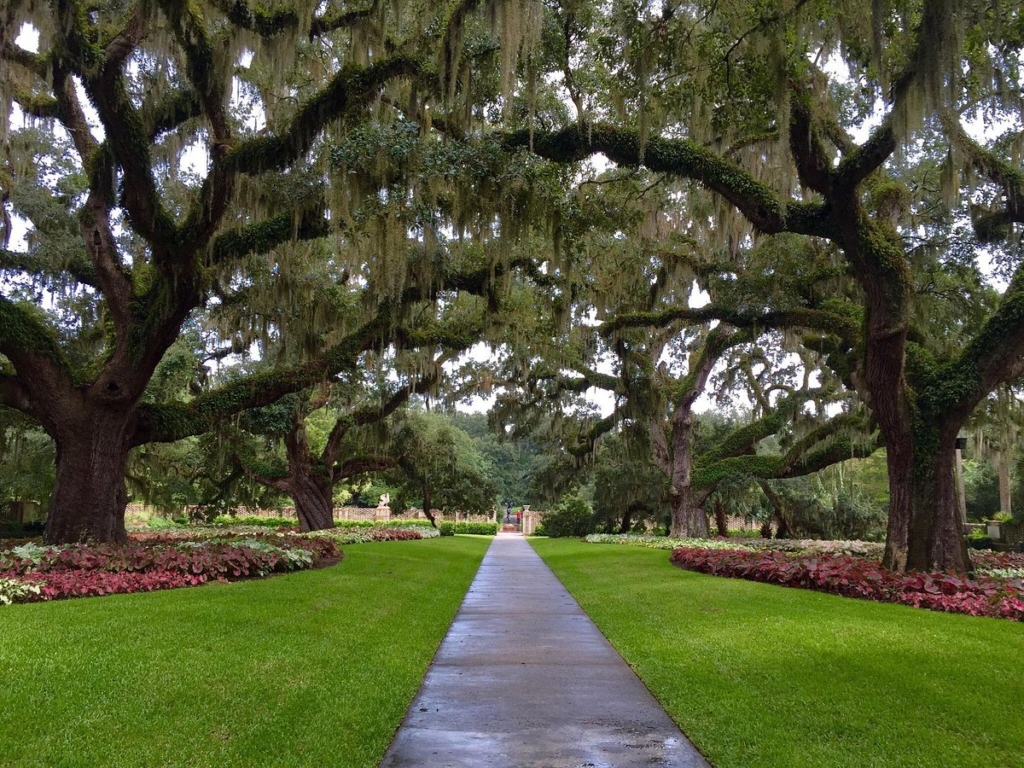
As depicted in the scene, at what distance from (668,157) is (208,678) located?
8.17 metres

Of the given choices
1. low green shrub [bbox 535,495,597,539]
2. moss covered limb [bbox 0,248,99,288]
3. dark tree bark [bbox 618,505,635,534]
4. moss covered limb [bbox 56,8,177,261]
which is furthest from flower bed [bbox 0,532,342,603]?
low green shrub [bbox 535,495,597,539]

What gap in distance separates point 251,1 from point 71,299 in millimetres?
8382

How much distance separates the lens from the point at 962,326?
14461 mm

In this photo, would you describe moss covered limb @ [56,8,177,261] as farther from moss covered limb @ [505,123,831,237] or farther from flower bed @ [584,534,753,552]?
flower bed @ [584,534,753,552]

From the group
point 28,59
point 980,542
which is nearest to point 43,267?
point 28,59

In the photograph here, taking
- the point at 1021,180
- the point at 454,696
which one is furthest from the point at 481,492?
the point at 454,696

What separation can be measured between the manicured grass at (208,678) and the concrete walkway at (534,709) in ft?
0.71

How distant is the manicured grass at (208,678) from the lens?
346 centimetres

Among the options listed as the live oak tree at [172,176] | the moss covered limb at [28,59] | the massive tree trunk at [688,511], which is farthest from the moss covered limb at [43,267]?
the massive tree trunk at [688,511]

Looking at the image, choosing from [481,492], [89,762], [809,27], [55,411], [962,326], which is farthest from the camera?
[481,492]

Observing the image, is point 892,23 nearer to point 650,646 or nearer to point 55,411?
point 650,646

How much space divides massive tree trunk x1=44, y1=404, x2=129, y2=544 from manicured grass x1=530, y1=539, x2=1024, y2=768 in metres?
7.90

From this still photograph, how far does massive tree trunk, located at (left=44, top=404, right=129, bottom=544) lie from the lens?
11227 mm

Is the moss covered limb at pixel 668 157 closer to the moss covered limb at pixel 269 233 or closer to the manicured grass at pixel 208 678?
the moss covered limb at pixel 269 233
